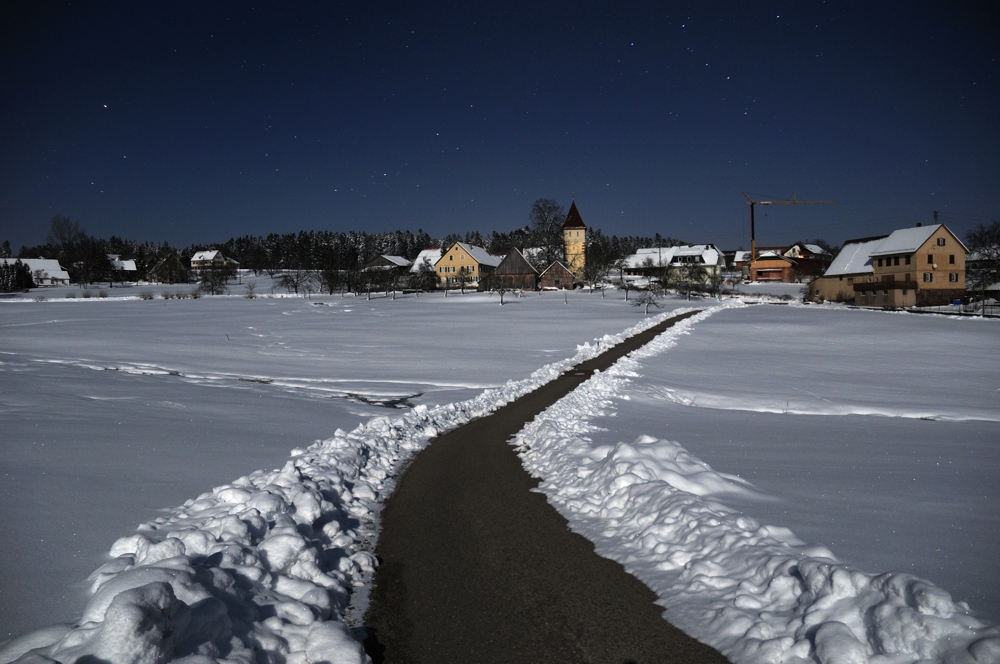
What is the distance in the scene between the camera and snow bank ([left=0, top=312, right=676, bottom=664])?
12.9 ft

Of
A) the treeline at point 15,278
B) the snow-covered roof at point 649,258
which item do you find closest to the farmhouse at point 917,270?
the snow-covered roof at point 649,258

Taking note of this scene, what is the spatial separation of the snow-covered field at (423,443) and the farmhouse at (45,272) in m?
113

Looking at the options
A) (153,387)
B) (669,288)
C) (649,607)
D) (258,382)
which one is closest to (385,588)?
(649,607)

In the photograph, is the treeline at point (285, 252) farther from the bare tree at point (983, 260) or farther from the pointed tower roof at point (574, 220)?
the bare tree at point (983, 260)

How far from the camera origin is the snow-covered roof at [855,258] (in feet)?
233

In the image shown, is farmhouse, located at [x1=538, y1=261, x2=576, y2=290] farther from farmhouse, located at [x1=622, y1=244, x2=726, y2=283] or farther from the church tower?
farmhouse, located at [x1=622, y1=244, x2=726, y2=283]

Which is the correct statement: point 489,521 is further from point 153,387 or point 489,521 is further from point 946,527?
point 153,387

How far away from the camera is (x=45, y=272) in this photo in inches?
4338

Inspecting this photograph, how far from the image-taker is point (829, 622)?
4445 mm

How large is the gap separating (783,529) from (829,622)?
6.51 feet

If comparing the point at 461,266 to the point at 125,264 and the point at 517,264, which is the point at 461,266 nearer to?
the point at 517,264

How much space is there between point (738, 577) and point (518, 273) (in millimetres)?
90924

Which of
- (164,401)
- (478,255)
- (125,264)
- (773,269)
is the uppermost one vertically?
(125,264)

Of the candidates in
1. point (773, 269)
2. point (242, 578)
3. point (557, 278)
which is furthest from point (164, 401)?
point (773, 269)
